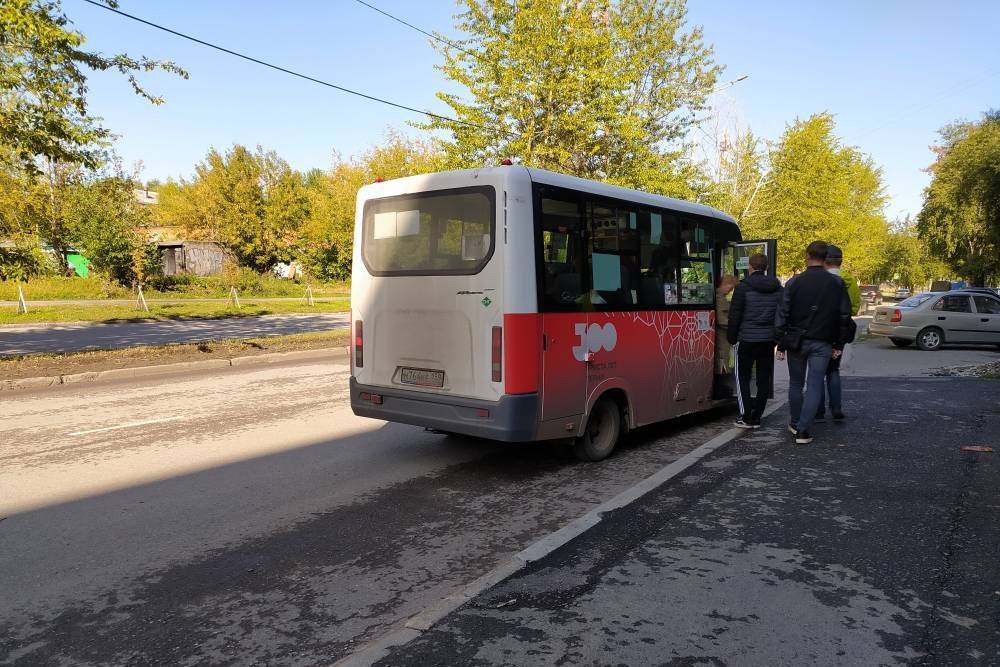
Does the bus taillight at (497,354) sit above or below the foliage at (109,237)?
below

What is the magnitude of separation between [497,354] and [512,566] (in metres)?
1.90

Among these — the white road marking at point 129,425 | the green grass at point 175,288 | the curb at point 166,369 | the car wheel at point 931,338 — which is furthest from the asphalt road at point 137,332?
the car wheel at point 931,338

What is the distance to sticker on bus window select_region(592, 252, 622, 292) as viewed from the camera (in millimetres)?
5815

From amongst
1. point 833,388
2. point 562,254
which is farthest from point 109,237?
point 833,388

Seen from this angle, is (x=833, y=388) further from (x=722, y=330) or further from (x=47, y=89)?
(x=47, y=89)

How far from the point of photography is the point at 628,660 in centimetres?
278

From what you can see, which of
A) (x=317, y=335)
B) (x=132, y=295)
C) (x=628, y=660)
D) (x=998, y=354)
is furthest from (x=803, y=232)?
(x=628, y=660)

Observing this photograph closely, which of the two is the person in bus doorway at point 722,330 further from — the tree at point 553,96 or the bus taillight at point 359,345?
the tree at point 553,96

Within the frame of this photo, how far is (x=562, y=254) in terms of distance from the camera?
5.44 meters

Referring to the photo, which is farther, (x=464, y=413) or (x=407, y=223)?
(x=407, y=223)

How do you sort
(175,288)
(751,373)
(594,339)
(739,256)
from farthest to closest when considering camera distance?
(175,288) → (739,256) → (751,373) → (594,339)

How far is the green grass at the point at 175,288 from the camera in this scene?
29061 mm

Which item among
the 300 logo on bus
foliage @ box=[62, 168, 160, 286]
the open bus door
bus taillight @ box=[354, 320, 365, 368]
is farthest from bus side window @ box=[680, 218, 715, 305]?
foliage @ box=[62, 168, 160, 286]

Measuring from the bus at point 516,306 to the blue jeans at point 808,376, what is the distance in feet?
4.26
